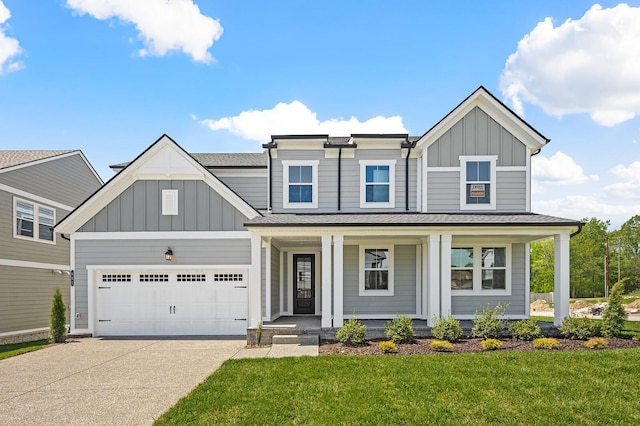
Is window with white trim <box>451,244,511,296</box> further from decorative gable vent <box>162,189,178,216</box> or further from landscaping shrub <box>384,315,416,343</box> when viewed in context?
decorative gable vent <box>162,189,178,216</box>

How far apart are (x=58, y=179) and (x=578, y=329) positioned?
737 inches

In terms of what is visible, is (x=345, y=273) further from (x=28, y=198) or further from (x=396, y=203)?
(x=28, y=198)

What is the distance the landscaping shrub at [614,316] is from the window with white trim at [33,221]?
18.4 m

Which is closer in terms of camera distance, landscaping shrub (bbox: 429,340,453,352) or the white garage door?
landscaping shrub (bbox: 429,340,453,352)

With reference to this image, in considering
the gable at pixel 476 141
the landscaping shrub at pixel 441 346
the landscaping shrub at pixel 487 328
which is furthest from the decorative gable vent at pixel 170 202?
the landscaping shrub at pixel 487 328

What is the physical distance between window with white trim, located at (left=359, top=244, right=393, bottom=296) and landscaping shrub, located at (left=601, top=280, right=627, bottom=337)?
576 cm

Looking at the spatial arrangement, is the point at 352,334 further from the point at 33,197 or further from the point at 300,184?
the point at 33,197

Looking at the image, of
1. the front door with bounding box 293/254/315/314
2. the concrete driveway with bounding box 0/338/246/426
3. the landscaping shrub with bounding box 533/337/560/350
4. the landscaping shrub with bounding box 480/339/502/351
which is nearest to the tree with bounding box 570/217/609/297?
the front door with bounding box 293/254/315/314

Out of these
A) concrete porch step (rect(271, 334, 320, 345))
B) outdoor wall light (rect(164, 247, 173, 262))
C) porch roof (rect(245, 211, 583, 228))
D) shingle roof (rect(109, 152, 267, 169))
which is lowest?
concrete porch step (rect(271, 334, 320, 345))

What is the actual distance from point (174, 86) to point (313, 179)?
5.98m

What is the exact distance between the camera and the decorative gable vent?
1357 centimetres

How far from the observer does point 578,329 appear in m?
10.9

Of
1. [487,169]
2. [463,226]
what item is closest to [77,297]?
[463,226]

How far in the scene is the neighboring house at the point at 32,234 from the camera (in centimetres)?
1488
